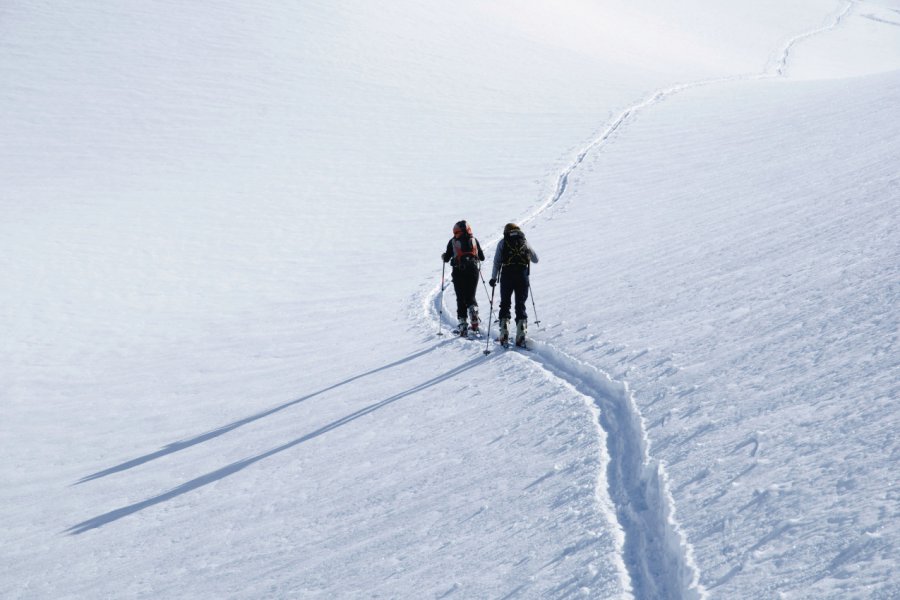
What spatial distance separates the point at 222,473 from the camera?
8.22 m

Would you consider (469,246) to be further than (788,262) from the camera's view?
Yes

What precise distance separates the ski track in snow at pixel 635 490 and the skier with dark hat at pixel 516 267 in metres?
0.35

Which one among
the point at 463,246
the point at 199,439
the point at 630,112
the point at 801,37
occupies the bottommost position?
the point at 199,439

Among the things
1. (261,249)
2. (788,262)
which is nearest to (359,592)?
(788,262)

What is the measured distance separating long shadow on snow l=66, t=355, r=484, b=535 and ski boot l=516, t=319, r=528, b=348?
3.19 feet

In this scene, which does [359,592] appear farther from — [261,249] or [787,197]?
[261,249]

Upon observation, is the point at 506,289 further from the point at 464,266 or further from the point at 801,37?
the point at 801,37

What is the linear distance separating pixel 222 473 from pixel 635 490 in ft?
14.6

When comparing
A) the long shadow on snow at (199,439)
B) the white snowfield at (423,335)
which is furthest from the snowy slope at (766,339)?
the long shadow on snow at (199,439)

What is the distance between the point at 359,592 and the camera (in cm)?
529

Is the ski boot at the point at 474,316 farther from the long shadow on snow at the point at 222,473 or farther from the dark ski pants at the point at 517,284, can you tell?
the long shadow on snow at the point at 222,473

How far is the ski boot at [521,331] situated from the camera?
32.6 feet

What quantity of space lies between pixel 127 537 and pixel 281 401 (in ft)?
10.3

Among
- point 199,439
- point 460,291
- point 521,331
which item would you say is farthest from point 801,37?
point 199,439
